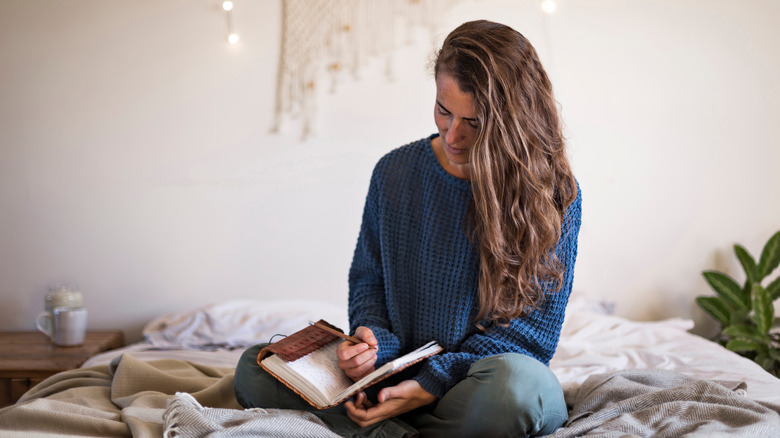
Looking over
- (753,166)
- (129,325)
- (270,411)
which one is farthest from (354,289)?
(753,166)

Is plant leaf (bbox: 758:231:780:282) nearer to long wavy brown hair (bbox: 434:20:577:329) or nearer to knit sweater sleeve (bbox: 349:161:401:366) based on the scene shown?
long wavy brown hair (bbox: 434:20:577:329)

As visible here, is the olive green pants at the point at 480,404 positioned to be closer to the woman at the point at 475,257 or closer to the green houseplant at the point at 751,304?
the woman at the point at 475,257

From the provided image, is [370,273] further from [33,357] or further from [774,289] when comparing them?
[774,289]

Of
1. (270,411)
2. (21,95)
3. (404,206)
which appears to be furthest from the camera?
(21,95)

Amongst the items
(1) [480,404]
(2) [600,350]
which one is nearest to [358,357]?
(1) [480,404]

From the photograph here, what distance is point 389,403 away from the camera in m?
1.17

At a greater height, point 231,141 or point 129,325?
point 231,141

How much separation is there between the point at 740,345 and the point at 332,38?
1879mm

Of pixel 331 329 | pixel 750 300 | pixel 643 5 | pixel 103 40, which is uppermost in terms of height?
pixel 643 5

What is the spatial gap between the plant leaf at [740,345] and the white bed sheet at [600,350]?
16 centimetres

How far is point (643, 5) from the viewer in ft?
8.76

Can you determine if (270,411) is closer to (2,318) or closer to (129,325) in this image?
(129,325)

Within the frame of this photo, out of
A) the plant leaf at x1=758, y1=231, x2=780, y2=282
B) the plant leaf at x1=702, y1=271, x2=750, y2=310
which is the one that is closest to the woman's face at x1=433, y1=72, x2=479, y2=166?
the plant leaf at x1=702, y1=271, x2=750, y2=310

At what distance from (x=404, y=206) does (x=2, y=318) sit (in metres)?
1.87
